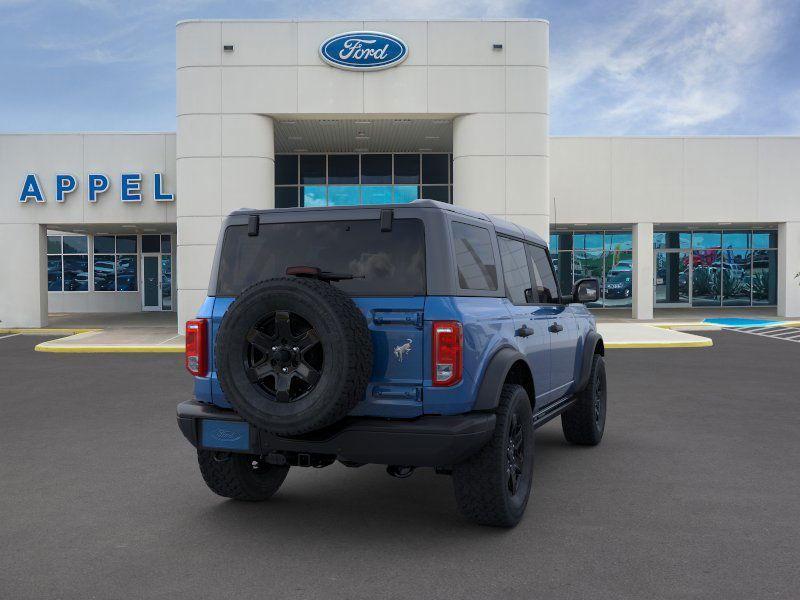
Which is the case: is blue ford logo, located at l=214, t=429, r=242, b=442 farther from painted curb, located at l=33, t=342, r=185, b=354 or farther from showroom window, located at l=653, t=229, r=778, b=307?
showroom window, located at l=653, t=229, r=778, b=307

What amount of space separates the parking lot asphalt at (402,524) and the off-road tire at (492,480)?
0.13m

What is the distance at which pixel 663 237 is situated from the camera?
108 feet

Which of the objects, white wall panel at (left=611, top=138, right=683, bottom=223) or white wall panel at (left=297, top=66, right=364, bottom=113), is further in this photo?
white wall panel at (left=611, top=138, right=683, bottom=223)

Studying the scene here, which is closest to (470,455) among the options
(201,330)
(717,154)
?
(201,330)

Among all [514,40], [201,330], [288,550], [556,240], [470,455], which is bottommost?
[288,550]

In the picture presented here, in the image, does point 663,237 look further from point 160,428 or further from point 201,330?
point 201,330

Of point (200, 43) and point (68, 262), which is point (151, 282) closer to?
point (68, 262)

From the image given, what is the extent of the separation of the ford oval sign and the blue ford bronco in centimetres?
1569

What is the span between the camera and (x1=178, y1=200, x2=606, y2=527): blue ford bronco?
4.22 metres

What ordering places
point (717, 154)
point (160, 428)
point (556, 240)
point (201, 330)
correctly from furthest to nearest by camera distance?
point (556, 240) < point (717, 154) < point (160, 428) < point (201, 330)

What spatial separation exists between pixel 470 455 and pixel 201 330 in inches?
72.7

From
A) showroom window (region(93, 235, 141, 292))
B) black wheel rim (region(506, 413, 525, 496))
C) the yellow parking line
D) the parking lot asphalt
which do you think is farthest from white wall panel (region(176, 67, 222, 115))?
black wheel rim (region(506, 413, 525, 496))

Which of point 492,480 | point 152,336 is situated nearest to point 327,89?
point 152,336

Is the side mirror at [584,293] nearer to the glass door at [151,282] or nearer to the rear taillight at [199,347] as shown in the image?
the rear taillight at [199,347]
